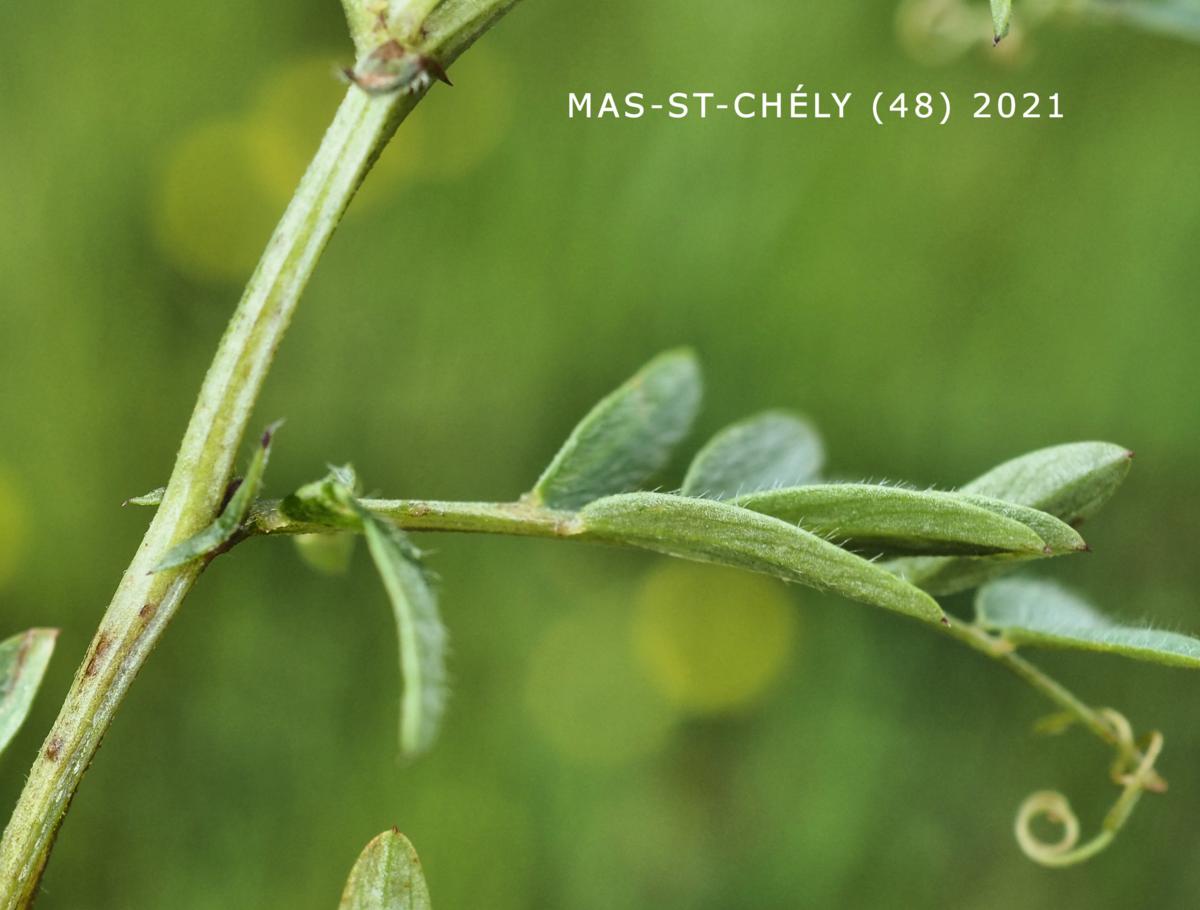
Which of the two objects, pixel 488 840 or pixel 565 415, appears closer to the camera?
pixel 488 840

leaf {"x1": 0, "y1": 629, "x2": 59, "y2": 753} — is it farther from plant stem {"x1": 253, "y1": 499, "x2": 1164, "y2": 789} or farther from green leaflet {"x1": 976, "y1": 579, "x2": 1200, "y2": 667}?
green leaflet {"x1": 976, "y1": 579, "x2": 1200, "y2": 667}

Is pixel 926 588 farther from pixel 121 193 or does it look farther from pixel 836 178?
pixel 121 193

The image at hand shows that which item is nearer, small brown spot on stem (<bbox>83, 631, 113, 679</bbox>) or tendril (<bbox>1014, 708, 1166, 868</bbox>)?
small brown spot on stem (<bbox>83, 631, 113, 679</bbox>)

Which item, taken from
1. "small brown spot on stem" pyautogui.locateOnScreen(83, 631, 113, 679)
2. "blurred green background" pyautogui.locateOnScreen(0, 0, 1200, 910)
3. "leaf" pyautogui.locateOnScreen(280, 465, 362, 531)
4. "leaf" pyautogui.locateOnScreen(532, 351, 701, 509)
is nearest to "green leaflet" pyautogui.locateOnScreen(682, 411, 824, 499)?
"leaf" pyautogui.locateOnScreen(532, 351, 701, 509)

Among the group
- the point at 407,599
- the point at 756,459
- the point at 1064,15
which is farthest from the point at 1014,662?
the point at 1064,15

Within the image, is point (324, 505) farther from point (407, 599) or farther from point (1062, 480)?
point (1062, 480)

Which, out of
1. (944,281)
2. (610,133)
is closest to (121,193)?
(610,133)

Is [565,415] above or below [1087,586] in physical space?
above
